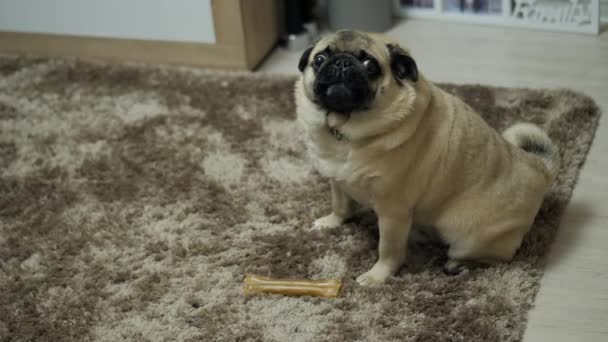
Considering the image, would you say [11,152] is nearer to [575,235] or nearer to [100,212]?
[100,212]

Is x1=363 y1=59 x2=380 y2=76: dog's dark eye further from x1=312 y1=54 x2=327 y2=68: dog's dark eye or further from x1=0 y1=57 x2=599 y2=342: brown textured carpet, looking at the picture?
x1=0 y1=57 x2=599 y2=342: brown textured carpet

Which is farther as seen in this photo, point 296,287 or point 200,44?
point 200,44

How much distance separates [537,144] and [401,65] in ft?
1.69

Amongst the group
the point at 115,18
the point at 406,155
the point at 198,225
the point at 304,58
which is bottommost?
the point at 198,225

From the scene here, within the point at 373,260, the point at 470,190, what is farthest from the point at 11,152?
the point at 470,190

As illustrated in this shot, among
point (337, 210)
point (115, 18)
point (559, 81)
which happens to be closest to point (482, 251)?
point (337, 210)

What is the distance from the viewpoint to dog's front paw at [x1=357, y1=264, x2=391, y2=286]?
1.65 meters

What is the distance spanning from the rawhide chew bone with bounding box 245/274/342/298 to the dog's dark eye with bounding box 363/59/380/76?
0.49 m

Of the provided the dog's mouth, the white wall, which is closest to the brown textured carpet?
the white wall

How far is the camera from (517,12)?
2.73m

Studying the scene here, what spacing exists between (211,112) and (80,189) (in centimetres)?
51

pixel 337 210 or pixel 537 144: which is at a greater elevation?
pixel 537 144

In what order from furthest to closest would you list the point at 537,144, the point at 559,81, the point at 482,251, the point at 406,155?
the point at 559,81 → the point at 537,144 → the point at 482,251 → the point at 406,155

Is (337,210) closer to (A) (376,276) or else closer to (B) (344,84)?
(A) (376,276)
